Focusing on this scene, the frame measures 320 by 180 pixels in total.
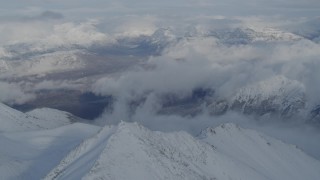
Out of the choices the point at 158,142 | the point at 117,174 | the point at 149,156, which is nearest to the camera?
the point at 117,174

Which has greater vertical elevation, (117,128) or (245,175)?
(117,128)

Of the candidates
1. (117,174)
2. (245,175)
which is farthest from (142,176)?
(245,175)

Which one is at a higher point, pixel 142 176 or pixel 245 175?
pixel 142 176

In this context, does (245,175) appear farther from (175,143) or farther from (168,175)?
(168,175)

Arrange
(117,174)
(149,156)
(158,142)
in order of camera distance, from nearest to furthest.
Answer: (117,174)
(149,156)
(158,142)

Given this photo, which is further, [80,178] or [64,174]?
[64,174]

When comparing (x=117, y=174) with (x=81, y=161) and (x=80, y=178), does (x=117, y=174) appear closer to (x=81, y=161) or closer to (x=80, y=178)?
(x=80, y=178)

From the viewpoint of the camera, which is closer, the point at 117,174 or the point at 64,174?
the point at 117,174

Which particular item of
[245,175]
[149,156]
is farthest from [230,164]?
[149,156]
